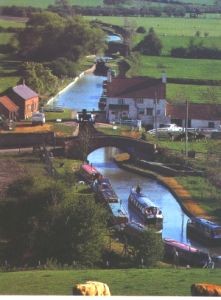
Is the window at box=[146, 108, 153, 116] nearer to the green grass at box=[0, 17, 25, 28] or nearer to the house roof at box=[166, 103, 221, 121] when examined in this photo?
the house roof at box=[166, 103, 221, 121]

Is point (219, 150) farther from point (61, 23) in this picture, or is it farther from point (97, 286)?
point (97, 286)

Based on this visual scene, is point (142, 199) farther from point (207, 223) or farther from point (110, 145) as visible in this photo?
point (110, 145)

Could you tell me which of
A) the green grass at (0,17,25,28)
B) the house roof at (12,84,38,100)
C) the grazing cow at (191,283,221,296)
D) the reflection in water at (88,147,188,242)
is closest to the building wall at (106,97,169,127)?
the reflection in water at (88,147,188,242)

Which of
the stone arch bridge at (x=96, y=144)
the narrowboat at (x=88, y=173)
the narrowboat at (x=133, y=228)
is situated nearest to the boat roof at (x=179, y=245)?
the narrowboat at (x=133, y=228)

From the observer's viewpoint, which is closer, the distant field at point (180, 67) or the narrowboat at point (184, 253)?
the narrowboat at point (184, 253)

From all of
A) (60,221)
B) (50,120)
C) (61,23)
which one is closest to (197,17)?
(61,23)

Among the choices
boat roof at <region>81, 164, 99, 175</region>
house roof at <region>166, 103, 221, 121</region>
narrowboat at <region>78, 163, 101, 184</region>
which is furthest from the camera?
house roof at <region>166, 103, 221, 121</region>

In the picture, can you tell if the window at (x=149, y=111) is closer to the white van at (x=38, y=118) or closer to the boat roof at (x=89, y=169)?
the boat roof at (x=89, y=169)
